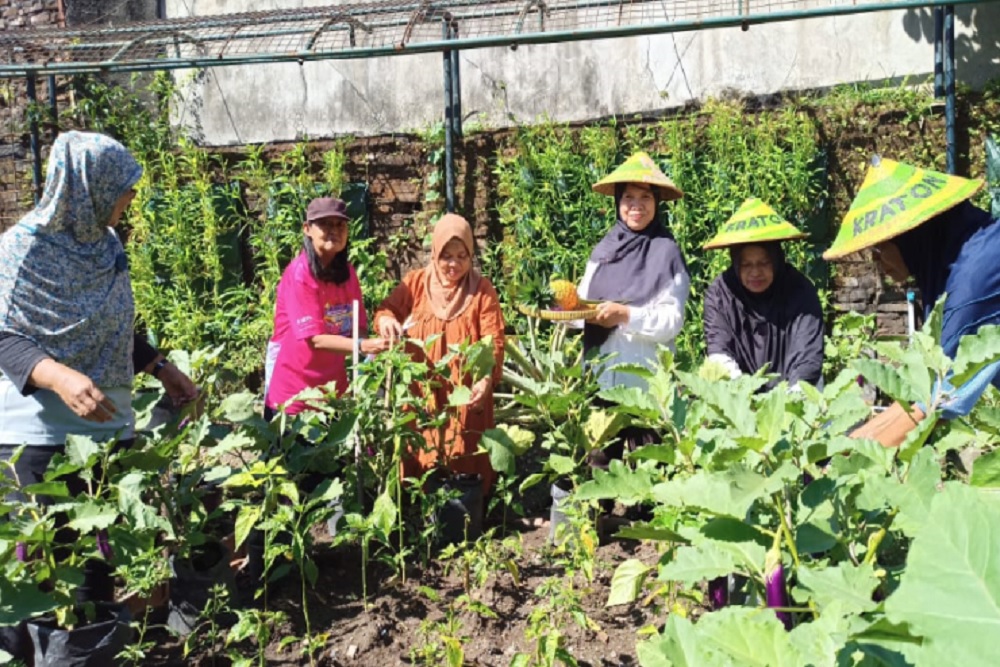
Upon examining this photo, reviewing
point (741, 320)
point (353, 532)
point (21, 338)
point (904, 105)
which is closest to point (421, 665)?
point (353, 532)

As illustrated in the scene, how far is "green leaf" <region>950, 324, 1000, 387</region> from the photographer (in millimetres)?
1353

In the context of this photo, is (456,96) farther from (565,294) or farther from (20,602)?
(20,602)

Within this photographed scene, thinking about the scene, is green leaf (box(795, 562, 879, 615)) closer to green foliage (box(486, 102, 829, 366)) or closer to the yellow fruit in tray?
the yellow fruit in tray

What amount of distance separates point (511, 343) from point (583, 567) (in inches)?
84.9

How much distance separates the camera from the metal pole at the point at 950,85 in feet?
18.1

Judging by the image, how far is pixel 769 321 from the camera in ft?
11.9

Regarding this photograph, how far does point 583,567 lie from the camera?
283cm

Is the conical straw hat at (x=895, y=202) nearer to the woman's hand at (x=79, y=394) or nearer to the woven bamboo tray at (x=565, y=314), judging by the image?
the woven bamboo tray at (x=565, y=314)

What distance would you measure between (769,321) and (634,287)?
56cm

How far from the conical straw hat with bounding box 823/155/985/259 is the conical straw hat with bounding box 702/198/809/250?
3.36ft

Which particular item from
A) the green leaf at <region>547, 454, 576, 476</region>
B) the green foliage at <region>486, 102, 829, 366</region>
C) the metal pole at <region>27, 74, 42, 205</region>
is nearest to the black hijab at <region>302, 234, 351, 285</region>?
the green leaf at <region>547, 454, 576, 476</region>

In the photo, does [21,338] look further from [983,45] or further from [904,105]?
[983,45]

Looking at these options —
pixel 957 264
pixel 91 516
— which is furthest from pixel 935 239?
pixel 91 516

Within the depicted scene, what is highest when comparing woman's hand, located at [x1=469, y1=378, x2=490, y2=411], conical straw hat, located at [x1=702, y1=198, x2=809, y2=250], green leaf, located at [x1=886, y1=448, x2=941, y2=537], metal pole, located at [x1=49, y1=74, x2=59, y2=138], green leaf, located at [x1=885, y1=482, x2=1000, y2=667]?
metal pole, located at [x1=49, y1=74, x2=59, y2=138]
